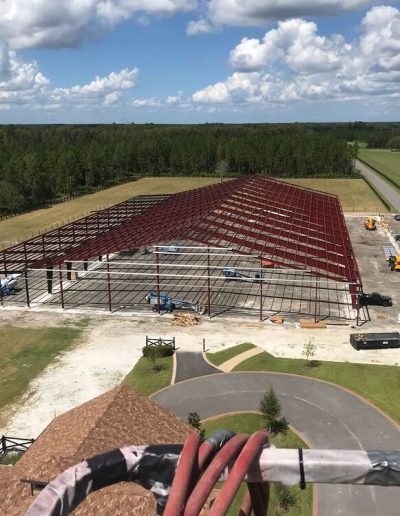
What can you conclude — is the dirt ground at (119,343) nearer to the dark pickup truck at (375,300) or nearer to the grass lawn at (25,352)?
the dark pickup truck at (375,300)

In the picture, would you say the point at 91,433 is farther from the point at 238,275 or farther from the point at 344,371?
the point at 238,275

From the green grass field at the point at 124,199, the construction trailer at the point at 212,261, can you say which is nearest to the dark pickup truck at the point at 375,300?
the construction trailer at the point at 212,261

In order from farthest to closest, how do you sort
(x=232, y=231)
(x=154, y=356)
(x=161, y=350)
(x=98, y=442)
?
(x=232, y=231) < (x=161, y=350) < (x=154, y=356) < (x=98, y=442)

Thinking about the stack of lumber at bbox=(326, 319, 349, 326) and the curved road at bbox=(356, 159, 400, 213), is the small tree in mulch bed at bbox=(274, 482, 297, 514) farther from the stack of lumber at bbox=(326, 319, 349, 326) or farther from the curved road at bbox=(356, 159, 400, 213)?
the curved road at bbox=(356, 159, 400, 213)

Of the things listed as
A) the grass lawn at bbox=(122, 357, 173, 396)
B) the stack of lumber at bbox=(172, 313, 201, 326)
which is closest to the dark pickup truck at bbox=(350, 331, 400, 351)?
the stack of lumber at bbox=(172, 313, 201, 326)

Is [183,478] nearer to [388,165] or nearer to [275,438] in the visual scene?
[275,438]

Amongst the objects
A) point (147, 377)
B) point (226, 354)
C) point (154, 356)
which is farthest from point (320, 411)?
point (154, 356)

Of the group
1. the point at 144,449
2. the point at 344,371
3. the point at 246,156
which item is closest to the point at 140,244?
the point at 344,371
